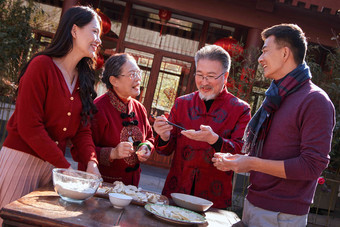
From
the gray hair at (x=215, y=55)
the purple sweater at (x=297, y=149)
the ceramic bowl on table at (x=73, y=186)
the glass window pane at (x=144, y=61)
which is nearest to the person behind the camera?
the ceramic bowl on table at (x=73, y=186)

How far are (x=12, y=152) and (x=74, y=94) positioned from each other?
48 cm

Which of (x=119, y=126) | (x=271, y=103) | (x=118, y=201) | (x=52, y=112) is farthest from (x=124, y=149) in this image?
(x=271, y=103)

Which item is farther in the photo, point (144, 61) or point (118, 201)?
point (144, 61)

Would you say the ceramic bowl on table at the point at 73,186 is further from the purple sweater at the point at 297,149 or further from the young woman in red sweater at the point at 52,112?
the purple sweater at the point at 297,149

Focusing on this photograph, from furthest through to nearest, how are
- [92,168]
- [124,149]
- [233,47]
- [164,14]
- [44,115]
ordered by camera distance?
1. [164,14]
2. [233,47]
3. [124,149]
4. [92,168]
5. [44,115]

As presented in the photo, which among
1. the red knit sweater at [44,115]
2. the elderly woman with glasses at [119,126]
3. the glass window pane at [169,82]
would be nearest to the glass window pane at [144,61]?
the glass window pane at [169,82]

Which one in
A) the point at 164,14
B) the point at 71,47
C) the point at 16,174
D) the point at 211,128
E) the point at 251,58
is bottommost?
the point at 16,174

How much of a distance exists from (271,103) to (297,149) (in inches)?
11.5

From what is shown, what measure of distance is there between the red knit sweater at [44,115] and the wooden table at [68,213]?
0.79ft

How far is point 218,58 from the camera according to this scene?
2.43m

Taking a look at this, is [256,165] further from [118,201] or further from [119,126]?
[119,126]

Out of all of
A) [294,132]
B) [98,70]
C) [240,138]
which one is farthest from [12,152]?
[98,70]

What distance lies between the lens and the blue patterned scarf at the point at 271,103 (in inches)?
78.7

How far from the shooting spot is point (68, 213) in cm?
155
